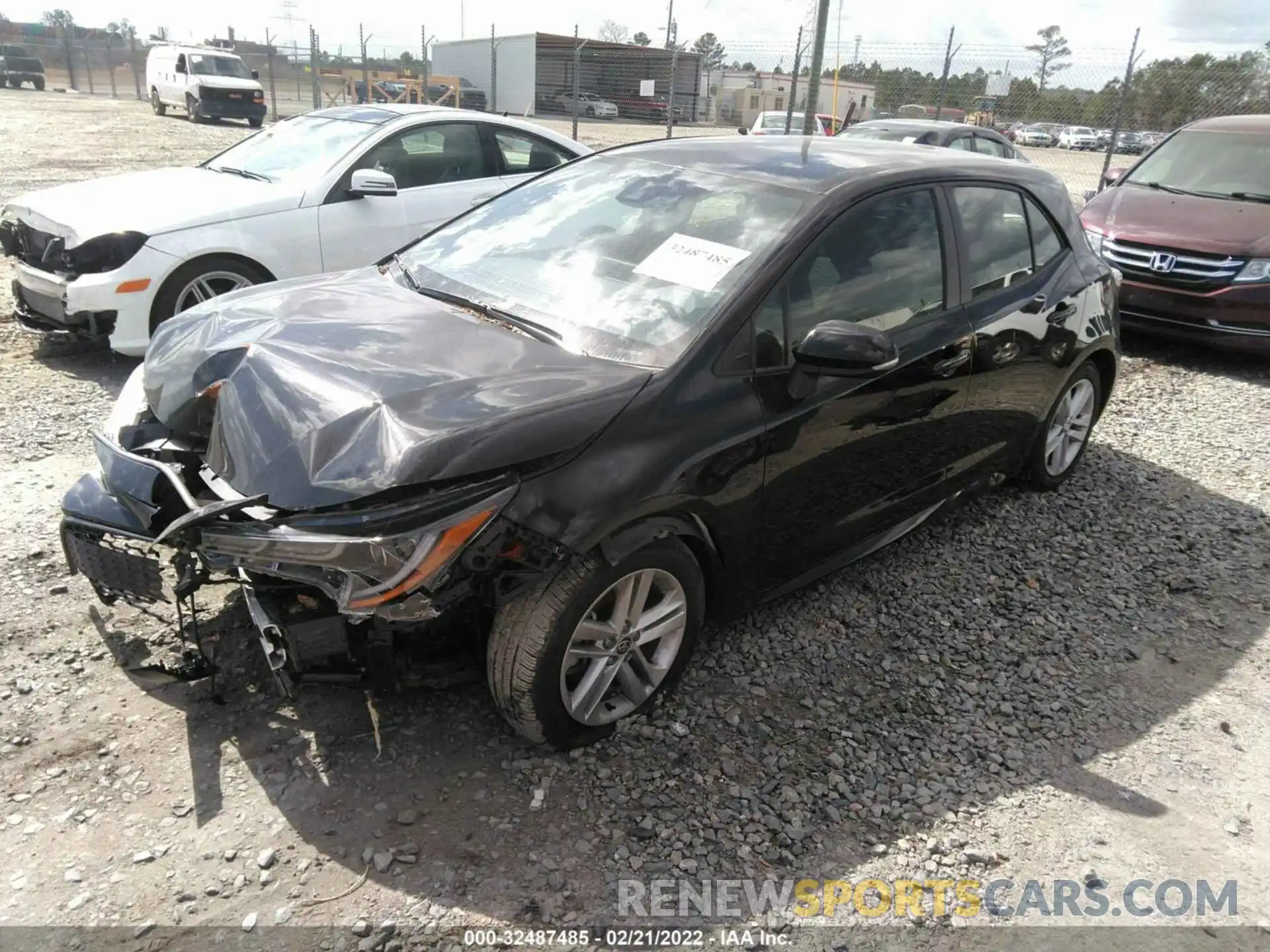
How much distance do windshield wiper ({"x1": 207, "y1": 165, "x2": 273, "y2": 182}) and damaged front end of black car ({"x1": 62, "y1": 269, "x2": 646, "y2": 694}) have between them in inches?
146

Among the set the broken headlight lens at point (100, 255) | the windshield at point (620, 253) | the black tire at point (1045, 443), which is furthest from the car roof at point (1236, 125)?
the broken headlight lens at point (100, 255)

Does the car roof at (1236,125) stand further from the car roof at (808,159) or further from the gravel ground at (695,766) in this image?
the gravel ground at (695,766)

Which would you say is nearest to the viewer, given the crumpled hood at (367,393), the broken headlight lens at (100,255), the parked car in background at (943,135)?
the crumpled hood at (367,393)

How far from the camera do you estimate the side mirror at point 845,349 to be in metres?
2.82

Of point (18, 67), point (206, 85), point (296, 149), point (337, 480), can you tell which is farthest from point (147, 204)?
point (18, 67)

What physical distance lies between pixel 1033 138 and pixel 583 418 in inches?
1055

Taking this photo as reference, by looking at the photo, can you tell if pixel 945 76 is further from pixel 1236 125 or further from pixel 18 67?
pixel 18 67

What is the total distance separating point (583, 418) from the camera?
2514 millimetres

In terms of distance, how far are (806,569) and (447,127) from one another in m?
4.89

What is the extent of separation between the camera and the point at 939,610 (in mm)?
3760

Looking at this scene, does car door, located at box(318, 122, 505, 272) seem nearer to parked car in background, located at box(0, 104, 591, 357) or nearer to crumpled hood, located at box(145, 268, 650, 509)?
parked car in background, located at box(0, 104, 591, 357)

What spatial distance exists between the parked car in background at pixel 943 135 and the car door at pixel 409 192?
570cm

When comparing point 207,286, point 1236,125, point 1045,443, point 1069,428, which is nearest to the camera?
point 1045,443

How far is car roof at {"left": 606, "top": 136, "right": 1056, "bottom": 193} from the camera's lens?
3.32 m
